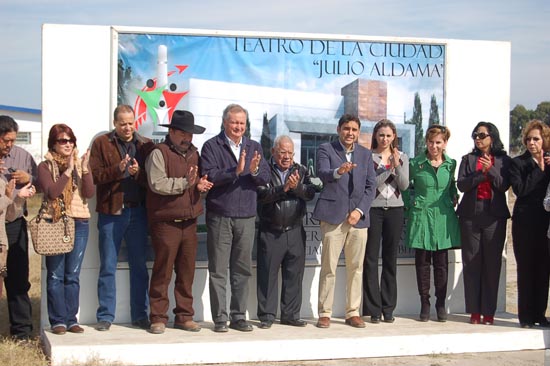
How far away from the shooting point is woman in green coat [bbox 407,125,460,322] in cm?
746

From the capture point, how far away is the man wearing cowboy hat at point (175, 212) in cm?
664

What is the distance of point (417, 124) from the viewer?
805cm

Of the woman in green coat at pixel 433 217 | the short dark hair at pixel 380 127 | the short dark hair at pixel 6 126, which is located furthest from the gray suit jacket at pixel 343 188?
the short dark hair at pixel 6 126

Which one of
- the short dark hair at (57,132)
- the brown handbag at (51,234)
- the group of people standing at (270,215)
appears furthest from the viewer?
the group of people standing at (270,215)

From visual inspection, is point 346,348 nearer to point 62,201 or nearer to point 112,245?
point 112,245

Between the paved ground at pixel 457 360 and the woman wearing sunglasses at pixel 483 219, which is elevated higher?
the woman wearing sunglasses at pixel 483 219

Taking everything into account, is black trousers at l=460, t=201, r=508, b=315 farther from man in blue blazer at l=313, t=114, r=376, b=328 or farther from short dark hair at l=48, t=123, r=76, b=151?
short dark hair at l=48, t=123, r=76, b=151

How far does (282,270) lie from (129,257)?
4.58ft

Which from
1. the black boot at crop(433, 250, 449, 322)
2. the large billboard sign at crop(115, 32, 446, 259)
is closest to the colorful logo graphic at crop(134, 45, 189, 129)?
the large billboard sign at crop(115, 32, 446, 259)

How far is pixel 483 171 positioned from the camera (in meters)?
7.30

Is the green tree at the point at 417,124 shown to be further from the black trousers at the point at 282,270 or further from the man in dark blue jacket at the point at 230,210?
the man in dark blue jacket at the point at 230,210

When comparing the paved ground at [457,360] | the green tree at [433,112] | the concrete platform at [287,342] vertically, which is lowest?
the paved ground at [457,360]

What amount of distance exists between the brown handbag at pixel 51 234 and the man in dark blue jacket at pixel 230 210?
119 cm

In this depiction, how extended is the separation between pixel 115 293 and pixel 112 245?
0.46 metres
